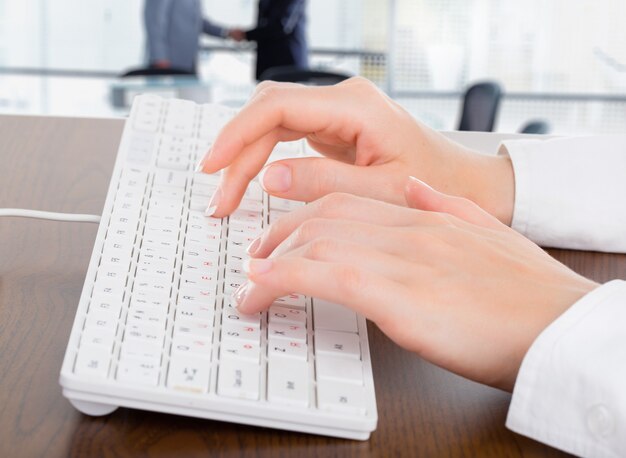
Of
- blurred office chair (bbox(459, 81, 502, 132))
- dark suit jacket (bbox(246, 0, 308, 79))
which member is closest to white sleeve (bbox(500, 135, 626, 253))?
blurred office chair (bbox(459, 81, 502, 132))

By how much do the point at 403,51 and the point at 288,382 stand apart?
4562mm

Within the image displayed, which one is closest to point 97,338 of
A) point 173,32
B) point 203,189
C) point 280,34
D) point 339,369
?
point 339,369

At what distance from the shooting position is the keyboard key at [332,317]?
1.62ft

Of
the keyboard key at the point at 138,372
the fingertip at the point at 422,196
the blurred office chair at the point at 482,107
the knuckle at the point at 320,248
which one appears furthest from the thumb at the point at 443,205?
the blurred office chair at the point at 482,107

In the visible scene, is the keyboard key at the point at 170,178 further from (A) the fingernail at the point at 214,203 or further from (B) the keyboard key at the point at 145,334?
(B) the keyboard key at the point at 145,334

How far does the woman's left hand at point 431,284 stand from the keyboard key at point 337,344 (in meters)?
0.03

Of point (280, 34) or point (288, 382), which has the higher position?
point (288, 382)

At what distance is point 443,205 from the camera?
554 mm

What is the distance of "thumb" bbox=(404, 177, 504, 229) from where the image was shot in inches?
21.8

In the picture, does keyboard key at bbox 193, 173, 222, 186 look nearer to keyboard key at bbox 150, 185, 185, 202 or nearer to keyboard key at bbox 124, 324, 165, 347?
keyboard key at bbox 150, 185, 185, 202

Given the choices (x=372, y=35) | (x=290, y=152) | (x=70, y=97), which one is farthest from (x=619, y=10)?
(x=290, y=152)

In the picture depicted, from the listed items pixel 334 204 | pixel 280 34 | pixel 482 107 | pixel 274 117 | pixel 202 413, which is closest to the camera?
pixel 202 413

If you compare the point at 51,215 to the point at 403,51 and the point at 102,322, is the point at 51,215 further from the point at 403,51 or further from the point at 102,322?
the point at 403,51

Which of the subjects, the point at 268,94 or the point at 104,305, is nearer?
the point at 104,305
